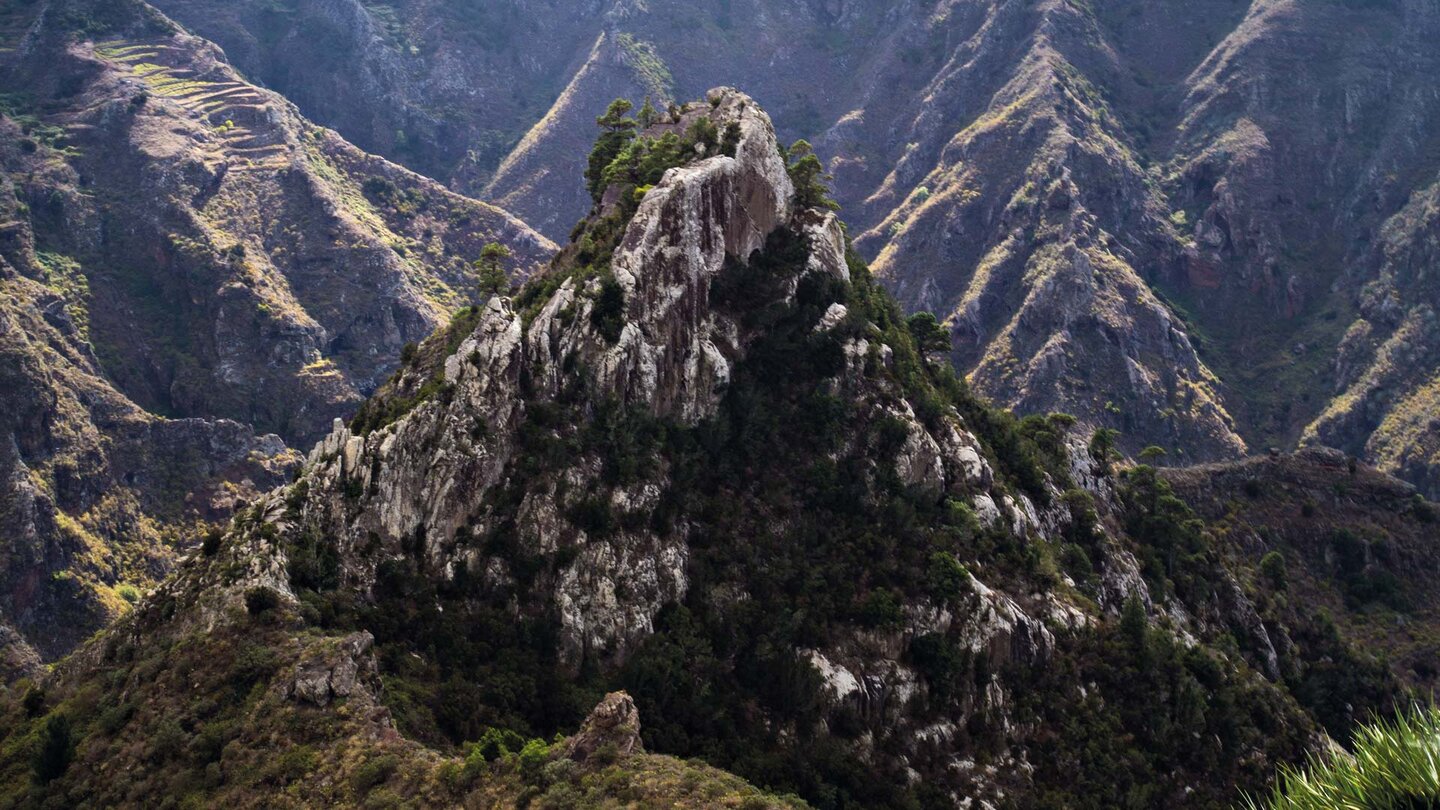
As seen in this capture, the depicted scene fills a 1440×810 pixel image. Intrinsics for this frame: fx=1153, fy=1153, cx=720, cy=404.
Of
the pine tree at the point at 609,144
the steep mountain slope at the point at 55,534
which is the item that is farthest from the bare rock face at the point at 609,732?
the steep mountain slope at the point at 55,534

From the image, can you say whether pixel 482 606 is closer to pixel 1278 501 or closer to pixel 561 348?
pixel 561 348

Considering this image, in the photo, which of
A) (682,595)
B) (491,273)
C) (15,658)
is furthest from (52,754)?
(15,658)

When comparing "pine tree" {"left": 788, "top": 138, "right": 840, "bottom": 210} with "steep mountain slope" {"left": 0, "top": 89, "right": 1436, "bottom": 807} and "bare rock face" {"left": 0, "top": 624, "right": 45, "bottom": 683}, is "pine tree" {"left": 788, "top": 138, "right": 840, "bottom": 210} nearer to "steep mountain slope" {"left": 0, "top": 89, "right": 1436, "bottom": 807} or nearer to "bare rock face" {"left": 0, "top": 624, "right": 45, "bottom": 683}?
"steep mountain slope" {"left": 0, "top": 89, "right": 1436, "bottom": 807}

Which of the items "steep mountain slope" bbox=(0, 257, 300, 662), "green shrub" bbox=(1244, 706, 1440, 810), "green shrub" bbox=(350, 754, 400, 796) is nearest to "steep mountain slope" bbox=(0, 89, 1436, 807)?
"green shrub" bbox=(350, 754, 400, 796)

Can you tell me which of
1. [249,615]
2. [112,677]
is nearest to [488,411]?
[249,615]

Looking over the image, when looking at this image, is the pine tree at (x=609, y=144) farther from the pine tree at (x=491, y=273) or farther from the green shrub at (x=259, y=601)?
the green shrub at (x=259, y=601)

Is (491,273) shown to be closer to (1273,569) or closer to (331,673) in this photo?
(331,673)
